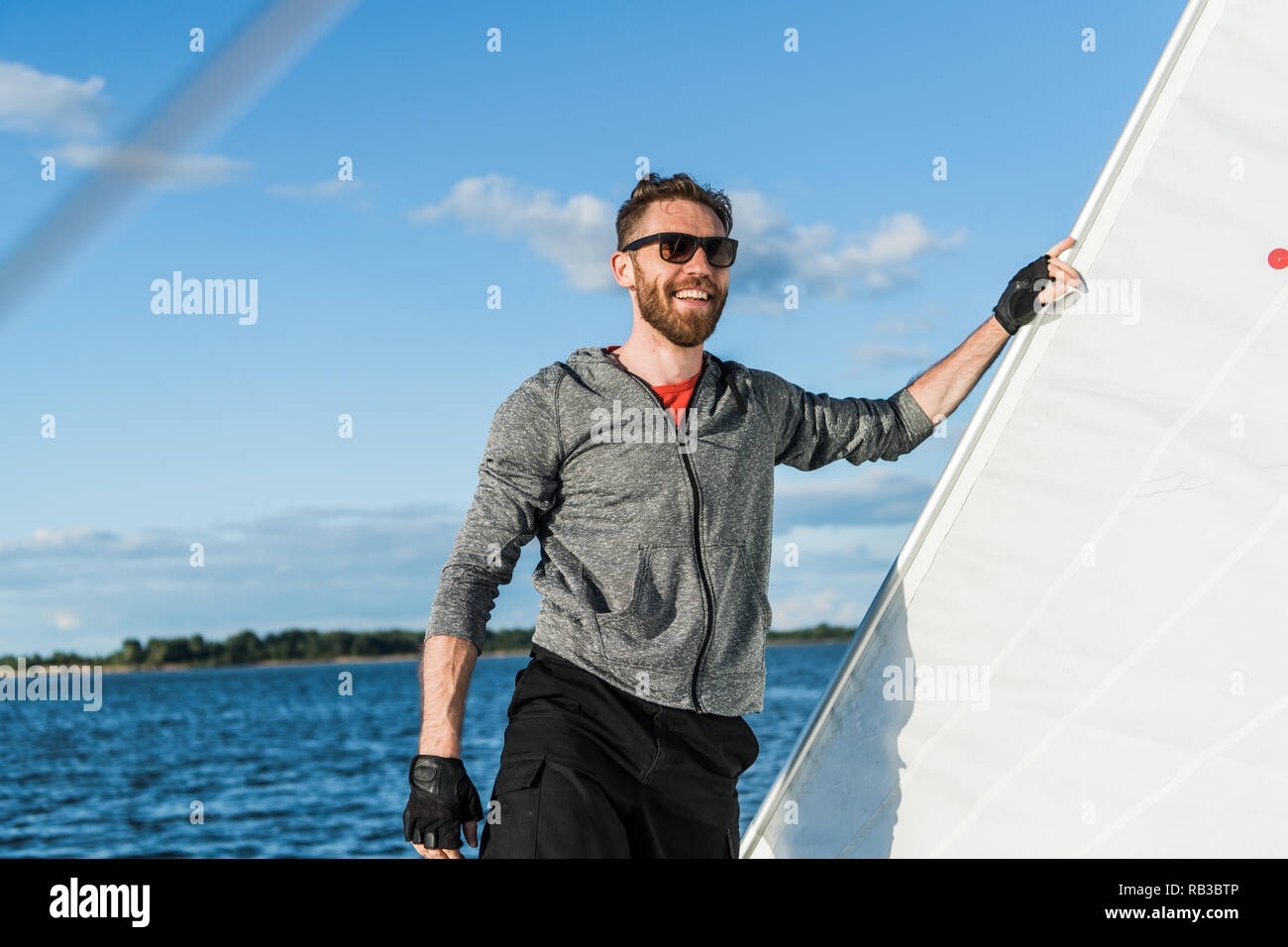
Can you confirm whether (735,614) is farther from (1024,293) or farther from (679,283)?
(1024,293)

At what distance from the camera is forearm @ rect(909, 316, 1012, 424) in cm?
309

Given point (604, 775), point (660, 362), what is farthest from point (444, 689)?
point (660, 362)

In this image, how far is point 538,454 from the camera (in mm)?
2742

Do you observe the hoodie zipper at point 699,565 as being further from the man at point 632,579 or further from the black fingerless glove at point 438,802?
the black fingerless glove at point 438,802

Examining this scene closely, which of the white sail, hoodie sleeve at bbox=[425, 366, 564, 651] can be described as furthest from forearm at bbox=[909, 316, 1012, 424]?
hoodie sleeve at bbox=[425, 366, 564, 651]

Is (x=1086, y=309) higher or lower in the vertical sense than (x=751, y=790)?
higher

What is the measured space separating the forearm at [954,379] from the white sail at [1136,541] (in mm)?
273

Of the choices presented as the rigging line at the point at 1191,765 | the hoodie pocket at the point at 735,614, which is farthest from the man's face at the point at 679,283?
the rigging line at the point at 1191,765

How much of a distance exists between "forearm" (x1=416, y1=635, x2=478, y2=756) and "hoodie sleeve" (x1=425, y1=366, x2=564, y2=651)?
0.13 feet

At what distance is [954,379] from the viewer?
311 centimetres
